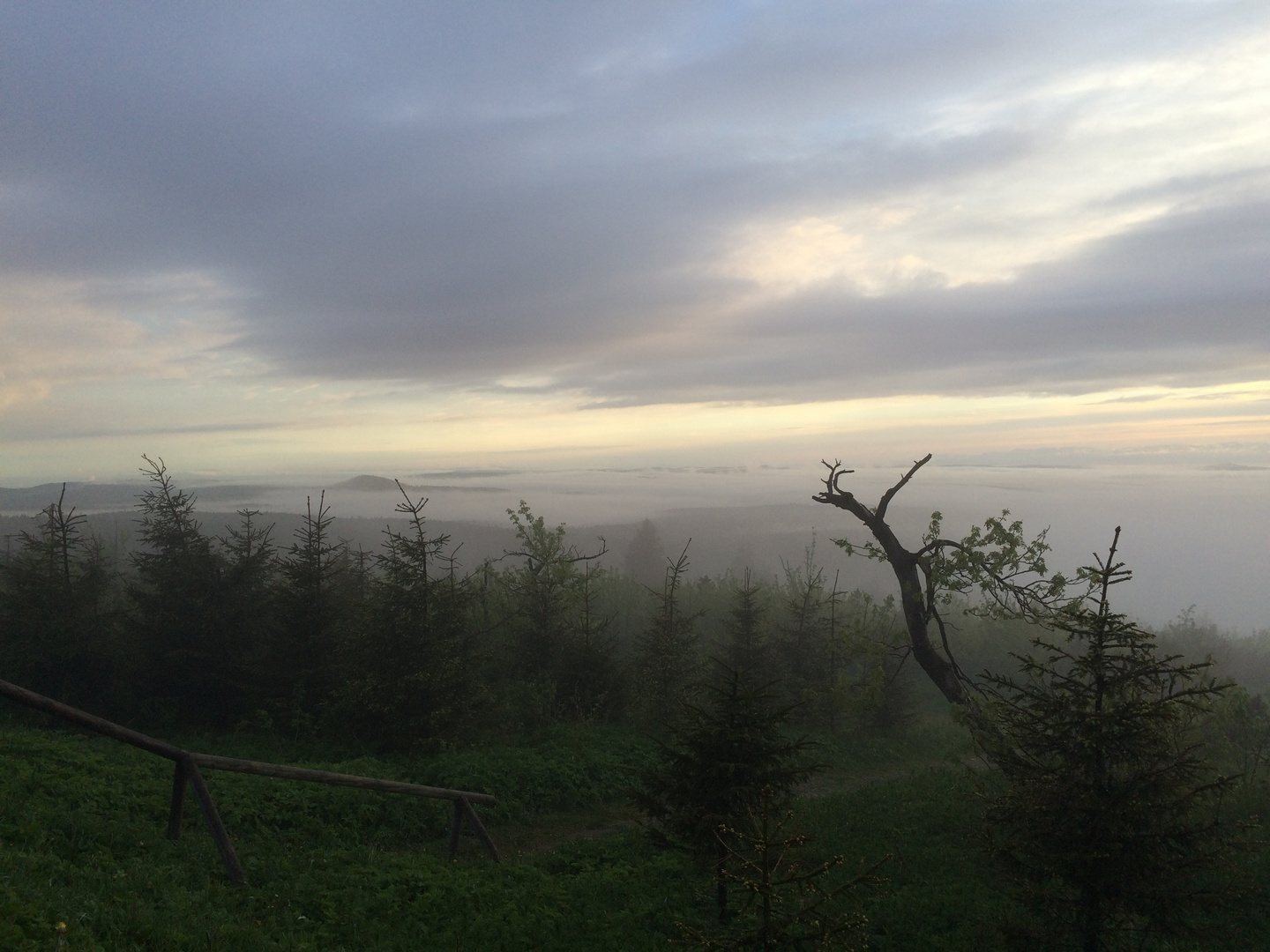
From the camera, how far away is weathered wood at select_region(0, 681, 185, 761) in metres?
6.02

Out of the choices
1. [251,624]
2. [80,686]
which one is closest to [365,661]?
[251,624]

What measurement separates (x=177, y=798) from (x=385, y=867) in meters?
2.55

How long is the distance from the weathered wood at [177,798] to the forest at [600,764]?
23cm

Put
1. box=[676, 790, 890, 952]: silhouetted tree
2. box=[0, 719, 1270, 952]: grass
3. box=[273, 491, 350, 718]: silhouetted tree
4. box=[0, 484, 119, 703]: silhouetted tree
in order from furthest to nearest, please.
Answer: box=[273, 491, 350, 718]: silhouetted tree, box=[0, 484, 119, 703]: silhouetted tree, box=[0, 719, 1270, 952]: grass, box=[676, 790, 890, 952]: silhouetted tree

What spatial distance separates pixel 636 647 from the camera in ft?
80.8

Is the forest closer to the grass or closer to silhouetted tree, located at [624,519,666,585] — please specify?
the grass

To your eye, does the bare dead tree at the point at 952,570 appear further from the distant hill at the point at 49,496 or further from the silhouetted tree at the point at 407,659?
the distant hill at the point at 49,496

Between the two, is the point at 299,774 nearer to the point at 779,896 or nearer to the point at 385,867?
the point at 385,867

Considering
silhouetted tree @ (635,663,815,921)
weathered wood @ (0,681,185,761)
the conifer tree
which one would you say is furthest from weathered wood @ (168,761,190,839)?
the conifer tree

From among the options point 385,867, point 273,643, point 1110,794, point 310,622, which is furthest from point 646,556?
point 1110,794

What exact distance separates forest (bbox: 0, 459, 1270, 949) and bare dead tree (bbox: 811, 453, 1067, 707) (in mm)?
67

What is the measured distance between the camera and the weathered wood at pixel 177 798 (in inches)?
292

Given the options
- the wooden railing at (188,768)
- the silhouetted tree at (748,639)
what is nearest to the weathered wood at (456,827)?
the wooden railing at (188,768)

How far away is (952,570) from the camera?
12.0 meters
